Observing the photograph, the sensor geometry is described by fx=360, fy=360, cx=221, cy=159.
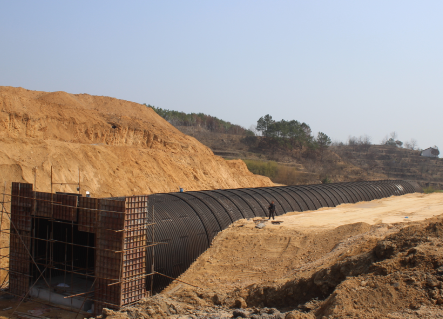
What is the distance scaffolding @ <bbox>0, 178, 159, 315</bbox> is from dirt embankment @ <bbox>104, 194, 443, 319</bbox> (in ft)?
3.44

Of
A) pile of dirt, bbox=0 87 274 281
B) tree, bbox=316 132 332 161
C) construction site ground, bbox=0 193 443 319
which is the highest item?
tree, bbox=316 132 332 161

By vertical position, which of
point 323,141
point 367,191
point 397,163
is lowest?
point 367,191

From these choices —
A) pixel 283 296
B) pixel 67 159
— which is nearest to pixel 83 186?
pixel 67 159

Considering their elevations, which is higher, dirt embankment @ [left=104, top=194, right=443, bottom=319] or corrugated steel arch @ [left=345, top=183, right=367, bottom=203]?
corrugated steel arch @ [left=345, top=183, right=367, bottom=203]

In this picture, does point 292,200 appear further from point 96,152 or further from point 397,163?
point 397,163

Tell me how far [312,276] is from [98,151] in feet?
86.5

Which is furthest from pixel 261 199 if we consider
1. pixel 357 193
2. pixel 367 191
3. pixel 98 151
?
pixel 367 191

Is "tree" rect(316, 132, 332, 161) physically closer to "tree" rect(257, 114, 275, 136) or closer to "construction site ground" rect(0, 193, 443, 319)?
"tree" rect(257, 114, 275, 136)

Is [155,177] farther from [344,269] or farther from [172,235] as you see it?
[344,269]

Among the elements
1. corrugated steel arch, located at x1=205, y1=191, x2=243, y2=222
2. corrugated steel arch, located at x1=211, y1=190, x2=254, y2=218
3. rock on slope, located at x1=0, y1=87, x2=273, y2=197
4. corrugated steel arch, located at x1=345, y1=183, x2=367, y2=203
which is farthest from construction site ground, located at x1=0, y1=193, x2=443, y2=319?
corrugated steel arch, located at x1=345, y1=183, x2=367, y2=203

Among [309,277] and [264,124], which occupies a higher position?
[264,124]

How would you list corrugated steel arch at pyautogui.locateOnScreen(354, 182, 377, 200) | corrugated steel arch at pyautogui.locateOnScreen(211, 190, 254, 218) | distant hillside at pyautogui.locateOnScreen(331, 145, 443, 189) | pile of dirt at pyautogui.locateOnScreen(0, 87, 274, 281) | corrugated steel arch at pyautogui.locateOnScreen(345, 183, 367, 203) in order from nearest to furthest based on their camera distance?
corrugated steel arch at pyautogui.locateOnScreen(211, 190, 254, 218) → pile of dirt at pyautogui.locateOnScreen(0, 87, 274, 281) → corrugated steel arch at pyautogui.locateOnScreen(345, 183, 367, 203) → corrugated steel arch at pyautogui.locateOnScreen(354, 182, 377, 200) → distant hillside at pyautogui.locateOnScreen(331, 145, 443, 189)

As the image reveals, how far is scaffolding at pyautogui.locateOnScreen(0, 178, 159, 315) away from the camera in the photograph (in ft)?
39.0

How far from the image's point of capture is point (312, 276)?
10.8 m
